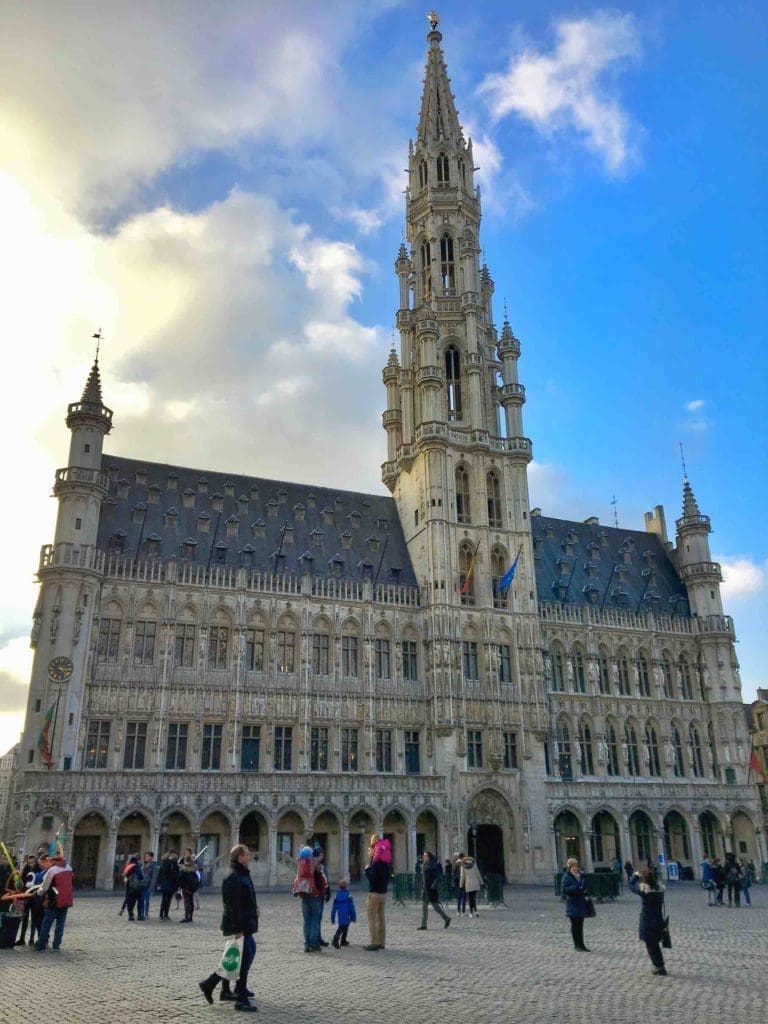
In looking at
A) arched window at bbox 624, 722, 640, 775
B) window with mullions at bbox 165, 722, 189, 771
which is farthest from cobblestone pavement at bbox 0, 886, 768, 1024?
arched window at bbox 624, 722, 640, 775

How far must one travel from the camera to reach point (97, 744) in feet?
151

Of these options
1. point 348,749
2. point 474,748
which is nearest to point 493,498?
point 474,748

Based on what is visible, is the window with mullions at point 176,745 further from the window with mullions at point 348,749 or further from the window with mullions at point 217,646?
the window with mullions at point 348,749

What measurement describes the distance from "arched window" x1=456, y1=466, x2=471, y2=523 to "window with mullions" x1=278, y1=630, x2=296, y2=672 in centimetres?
1496

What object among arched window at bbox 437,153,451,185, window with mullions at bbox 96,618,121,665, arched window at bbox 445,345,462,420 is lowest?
window with mullions at bbox 96,618,121,665

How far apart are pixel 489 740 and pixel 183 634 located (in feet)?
66.9

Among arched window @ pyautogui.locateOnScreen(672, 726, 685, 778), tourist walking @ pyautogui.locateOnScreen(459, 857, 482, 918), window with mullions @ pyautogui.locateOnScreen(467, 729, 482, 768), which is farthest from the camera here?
arched window @ pyautogui.locateOnScreen(672, 726, 685, 778)

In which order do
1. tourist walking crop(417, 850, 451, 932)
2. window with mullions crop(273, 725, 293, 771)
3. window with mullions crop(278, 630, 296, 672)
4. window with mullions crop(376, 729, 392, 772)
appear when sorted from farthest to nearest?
window with mullions crop(376, 729, 392, 772) → window with mullions crop(278, 630, 296, 672) → window with mullions crop(273, 725, 293, 771) → tourist walking crop(417, 850, 451, 932)

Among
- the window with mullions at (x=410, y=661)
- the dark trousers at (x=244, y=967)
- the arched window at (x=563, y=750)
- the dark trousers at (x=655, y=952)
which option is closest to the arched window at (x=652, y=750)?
the arched window at (x=563, y=750)

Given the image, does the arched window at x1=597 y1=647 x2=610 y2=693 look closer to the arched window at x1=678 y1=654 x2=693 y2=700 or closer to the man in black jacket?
the arched window at x1=678 y1=654 x2=693 y2=700

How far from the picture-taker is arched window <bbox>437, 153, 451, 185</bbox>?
71.8 meters

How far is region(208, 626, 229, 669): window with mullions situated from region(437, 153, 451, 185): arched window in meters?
43.2

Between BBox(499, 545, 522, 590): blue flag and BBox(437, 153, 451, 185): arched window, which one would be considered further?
BBox(437, 153, 451, 185): arched window

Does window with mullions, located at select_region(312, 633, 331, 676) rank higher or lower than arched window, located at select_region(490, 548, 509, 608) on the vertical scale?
lower
